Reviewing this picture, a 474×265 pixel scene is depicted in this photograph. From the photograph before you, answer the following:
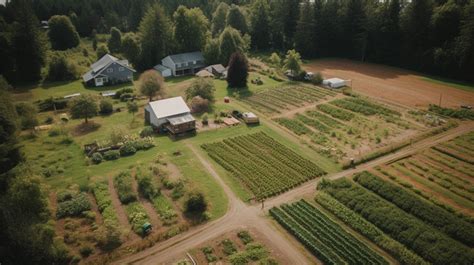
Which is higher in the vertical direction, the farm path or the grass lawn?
the grass lawn

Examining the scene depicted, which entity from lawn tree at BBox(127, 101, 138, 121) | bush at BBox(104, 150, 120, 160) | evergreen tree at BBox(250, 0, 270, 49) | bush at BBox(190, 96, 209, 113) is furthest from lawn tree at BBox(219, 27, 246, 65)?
bush at BBox(104, 150, 120, 160)

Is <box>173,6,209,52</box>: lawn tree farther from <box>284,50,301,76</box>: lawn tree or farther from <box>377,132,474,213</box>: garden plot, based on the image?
<box>377,132,474,213</box>: garden plot

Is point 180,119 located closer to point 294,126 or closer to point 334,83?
point 294,126

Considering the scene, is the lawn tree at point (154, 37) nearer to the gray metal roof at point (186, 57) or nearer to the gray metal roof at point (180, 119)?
the gray metal roof at point (186, 57)

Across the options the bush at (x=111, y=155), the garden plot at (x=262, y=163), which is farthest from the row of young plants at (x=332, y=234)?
the bush at (x=111, y=155)

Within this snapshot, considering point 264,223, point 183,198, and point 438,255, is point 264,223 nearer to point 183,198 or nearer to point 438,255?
point 183,198

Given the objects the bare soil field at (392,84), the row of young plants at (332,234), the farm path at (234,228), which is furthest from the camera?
the bare soil field at (392,84)

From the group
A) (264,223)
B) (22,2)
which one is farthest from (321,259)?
(22,2)
